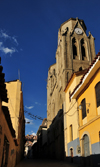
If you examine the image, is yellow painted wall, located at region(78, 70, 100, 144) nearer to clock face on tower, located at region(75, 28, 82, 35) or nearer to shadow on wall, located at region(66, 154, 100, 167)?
shadow on wall, located at region(66, 154, 100, 167)

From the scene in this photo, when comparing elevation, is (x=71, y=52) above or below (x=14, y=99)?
above

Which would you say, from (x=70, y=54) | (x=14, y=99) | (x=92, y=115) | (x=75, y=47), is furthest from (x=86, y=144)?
(x=75, y=47)

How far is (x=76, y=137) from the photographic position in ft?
53.7

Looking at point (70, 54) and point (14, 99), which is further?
point (70, 54)

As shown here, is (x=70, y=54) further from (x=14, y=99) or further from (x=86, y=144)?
(x=86, y=144)

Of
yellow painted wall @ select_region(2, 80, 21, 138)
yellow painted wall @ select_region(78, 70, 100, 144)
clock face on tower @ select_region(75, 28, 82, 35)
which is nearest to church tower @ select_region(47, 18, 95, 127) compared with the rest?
clock face on tower @ select_region(75, 28, 82, 35)

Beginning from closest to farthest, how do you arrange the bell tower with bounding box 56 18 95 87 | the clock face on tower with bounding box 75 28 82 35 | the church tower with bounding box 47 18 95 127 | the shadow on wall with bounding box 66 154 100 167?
the shadow on wall with bounding box 66 154 100 167 → the church tower with bounding box 47 18 95 127 → the bell tower with bounding box 56 18 95 87 → the clock face on tower with bounding box 75 28 82 35

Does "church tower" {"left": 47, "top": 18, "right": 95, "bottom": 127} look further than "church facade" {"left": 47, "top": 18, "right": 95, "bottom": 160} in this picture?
Yes

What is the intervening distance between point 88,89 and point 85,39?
89.1ft

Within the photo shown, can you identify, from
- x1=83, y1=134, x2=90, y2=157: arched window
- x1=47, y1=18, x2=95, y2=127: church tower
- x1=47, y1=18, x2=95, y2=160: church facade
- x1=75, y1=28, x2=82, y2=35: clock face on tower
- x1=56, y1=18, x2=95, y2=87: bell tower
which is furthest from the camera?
x1=75, y1=28, x2=82, y2=35: clock face on tower

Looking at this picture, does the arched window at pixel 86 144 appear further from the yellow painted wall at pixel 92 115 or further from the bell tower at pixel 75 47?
the bell tower at pixel 75 47

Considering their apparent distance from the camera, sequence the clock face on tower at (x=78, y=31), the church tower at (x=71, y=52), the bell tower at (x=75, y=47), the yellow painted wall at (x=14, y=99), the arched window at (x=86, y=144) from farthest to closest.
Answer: the clock face on tower at (x=78, y=31)
the bell tower at (x=75, y=47)
the church tower at (x=71, y=52)
the yellow painted wall at (x=14, y=99)
the arched window at (x=86, y=144)

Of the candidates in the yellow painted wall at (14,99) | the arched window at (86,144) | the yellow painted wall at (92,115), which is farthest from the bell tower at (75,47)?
the arched window at (86,144)

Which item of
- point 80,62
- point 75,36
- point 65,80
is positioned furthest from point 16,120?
point 75,36
